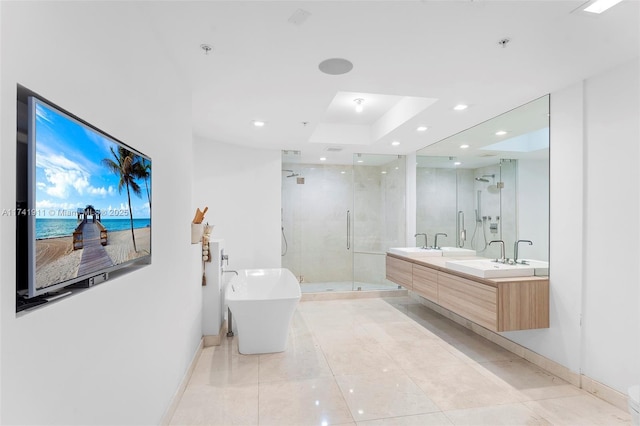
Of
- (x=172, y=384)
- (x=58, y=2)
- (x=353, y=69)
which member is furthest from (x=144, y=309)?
(x=353, y=69)

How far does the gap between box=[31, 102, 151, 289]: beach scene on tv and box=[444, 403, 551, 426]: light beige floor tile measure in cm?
233

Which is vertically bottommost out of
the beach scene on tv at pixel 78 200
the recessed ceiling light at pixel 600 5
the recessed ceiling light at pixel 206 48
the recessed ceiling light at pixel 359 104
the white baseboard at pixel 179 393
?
the white baseboard at pixel 179 393

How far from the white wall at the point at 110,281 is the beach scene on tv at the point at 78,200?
0.08 meters

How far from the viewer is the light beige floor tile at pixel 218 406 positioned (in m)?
2.21

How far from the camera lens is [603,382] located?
248 centimetres

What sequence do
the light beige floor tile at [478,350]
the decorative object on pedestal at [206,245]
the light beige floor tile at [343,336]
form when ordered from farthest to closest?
the light beige floor tile at [343,336] → the decorative object on pedestal at [206,245] → the light beige floor tile at [478,350]

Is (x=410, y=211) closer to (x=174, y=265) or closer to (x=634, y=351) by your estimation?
(x=634, y=351)

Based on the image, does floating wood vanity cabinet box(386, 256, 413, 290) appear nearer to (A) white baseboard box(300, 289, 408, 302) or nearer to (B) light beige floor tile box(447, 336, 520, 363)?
(A) white baseboard box(300, 289, 408, 302)

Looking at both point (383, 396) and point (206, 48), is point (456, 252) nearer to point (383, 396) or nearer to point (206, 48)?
point (383, 396)

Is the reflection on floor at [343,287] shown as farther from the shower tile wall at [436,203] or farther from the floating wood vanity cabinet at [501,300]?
the floating wood vanity cabinet at [501,300]

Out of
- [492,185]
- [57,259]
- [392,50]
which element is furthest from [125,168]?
[492,185]

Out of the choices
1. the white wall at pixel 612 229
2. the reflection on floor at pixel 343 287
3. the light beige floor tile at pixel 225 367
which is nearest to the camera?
the white wall at pixel 612 229

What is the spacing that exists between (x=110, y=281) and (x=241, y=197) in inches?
153

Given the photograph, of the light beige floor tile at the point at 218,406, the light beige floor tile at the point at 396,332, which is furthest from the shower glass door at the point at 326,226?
the light beige floor tile at the point at 218,406
